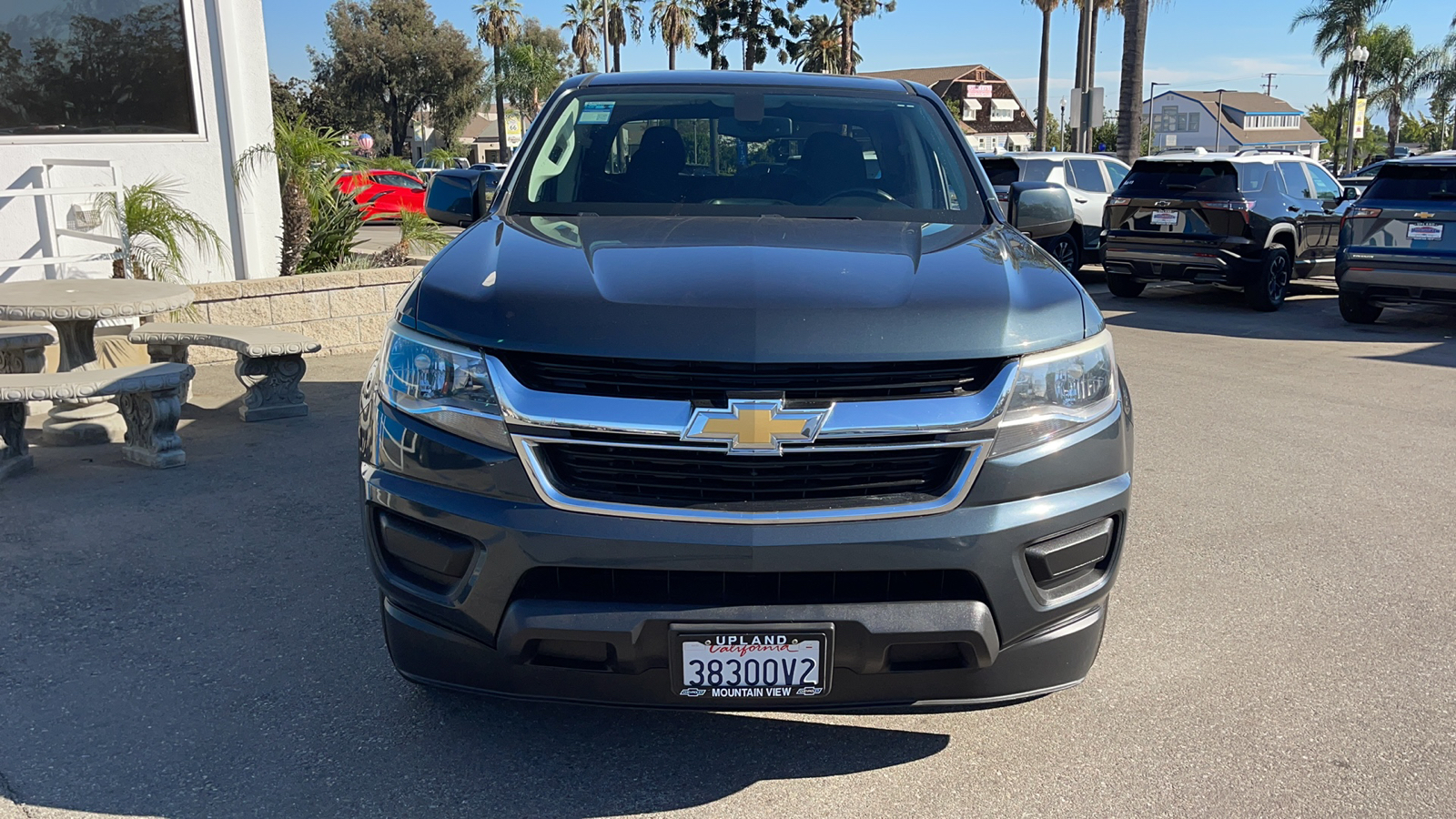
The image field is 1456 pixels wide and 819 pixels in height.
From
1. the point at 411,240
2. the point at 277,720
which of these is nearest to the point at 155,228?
the point at 411,240

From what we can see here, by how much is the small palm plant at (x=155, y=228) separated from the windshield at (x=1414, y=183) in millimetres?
10675

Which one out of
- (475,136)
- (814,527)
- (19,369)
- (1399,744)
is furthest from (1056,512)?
(475,136)

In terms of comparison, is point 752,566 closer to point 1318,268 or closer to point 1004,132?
point 1318,268

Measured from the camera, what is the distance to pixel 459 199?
4.23 m

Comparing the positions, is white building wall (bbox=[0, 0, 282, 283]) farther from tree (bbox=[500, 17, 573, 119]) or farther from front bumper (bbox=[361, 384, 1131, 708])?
tree (bbox=[500, 17, 573, 119])

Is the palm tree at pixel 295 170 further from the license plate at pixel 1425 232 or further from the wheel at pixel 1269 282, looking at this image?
the license plate at pixel 1425 232

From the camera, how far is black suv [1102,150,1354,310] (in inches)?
492

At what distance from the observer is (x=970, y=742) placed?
10.3 feet

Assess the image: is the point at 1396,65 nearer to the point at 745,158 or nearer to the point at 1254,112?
the point at 1254,112

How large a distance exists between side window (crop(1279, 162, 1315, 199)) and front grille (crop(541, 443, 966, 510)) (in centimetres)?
1252

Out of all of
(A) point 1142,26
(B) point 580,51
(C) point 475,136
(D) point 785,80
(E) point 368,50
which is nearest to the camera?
(D) point 785,80

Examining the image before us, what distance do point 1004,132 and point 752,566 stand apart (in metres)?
92.0

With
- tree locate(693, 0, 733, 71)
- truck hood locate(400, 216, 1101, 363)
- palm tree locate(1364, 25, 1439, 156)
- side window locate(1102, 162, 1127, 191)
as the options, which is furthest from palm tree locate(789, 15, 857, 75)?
truck hood locate(400, 216, 1101, 363)

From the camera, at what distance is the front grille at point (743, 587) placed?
244 centimetres
